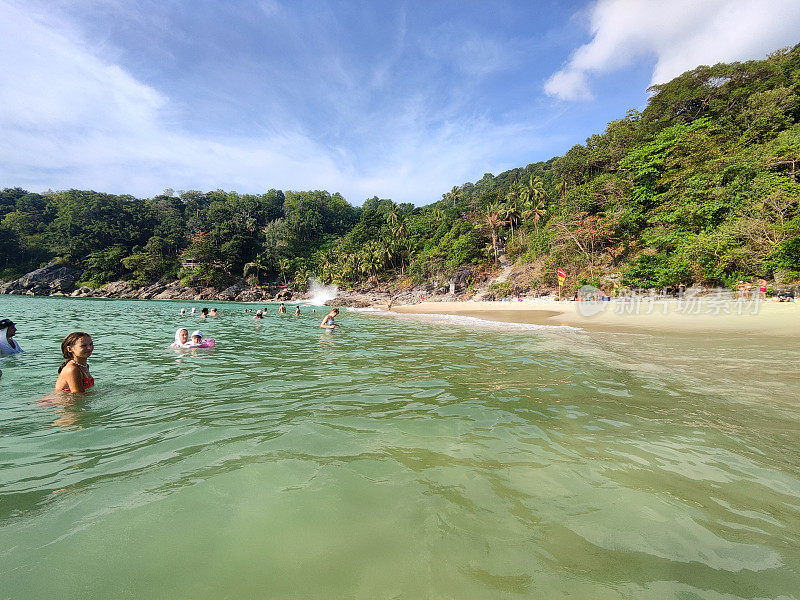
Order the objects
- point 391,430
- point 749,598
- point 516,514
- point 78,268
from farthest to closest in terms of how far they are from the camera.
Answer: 1. point 78,268
2. point 391,430
3. point 516,514
4. point 749,598

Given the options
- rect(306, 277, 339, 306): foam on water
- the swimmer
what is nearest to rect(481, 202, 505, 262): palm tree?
rect(306, 277, 339, 306): foam on water

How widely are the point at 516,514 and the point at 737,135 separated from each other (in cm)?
4855

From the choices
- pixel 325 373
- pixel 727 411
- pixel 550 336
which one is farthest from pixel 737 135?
pixel 325 373

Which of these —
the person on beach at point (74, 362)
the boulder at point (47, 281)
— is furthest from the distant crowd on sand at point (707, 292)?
the boulder at point (47, 281)

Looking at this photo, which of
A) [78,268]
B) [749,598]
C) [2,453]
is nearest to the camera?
[749,598]

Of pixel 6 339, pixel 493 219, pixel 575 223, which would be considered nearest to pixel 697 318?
pixel 575 223

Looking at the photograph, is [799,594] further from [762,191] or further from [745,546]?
[762,191]

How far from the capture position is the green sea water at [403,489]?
1776 mm

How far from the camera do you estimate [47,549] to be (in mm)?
1943

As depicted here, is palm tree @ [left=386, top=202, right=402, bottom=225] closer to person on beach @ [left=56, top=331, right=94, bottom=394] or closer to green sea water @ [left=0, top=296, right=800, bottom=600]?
person on beach @ [left=56, top=331, right=94, bottom=394]

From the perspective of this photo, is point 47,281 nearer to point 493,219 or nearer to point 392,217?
point 392,217

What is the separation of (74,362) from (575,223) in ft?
139

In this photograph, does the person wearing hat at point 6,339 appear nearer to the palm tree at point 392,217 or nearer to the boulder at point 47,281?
the palm tree at point 392,217

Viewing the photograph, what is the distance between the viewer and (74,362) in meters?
5.18
